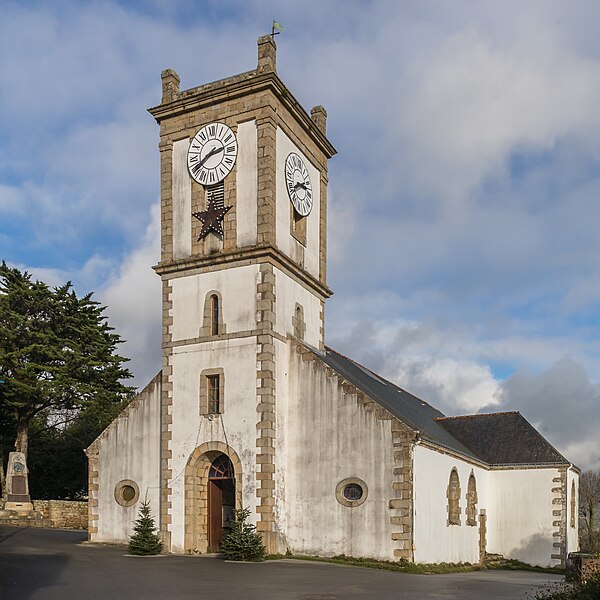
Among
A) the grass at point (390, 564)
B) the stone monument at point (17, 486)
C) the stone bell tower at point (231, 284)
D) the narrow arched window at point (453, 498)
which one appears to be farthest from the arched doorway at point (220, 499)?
the stone monument at point (17, 486)

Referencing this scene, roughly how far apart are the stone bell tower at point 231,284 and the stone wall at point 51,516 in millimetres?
12202

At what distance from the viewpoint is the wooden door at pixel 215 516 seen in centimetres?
2552

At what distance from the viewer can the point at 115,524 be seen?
27234 mm

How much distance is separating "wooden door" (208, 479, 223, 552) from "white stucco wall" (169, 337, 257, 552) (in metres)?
0.94

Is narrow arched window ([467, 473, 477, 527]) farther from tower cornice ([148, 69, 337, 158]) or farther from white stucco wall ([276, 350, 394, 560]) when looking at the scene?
tower cornice ([148, 69, 337, 158])

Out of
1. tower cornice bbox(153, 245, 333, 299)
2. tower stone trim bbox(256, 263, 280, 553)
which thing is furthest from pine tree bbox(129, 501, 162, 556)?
tower cornice bbox(153, 245, 333, 299)

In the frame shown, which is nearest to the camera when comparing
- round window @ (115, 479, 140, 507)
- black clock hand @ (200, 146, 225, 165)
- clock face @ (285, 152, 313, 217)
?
round window @ (115, 479, 140, 507)

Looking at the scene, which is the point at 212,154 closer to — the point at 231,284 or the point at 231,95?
the point at 231,95

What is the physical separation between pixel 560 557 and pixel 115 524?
18.3 m

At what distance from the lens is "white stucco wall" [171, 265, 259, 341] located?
1021 inches

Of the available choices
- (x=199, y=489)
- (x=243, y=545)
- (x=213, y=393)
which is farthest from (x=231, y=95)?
(x=243, y=545)

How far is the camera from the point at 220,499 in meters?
26.0

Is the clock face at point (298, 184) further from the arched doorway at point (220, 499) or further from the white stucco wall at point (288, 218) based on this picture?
the arched doorway at point (220, 499)

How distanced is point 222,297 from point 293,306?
2645 mm
